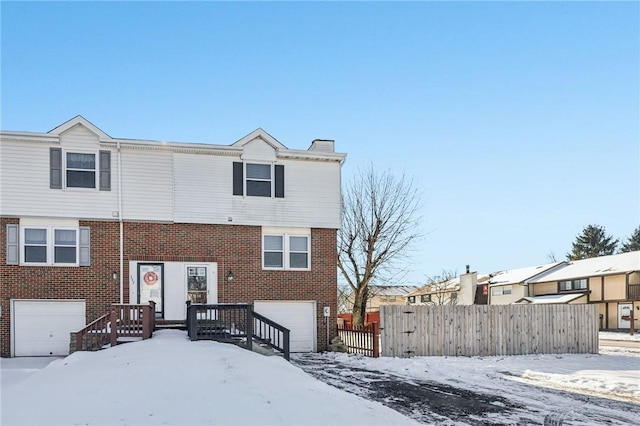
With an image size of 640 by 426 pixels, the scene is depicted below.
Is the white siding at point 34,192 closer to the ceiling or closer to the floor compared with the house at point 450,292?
closer to the ceiling

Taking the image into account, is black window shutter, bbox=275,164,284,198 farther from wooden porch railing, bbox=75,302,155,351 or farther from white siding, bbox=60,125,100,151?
wooden porch railing, bbox=75,302,155,351

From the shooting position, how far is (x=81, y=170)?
1839 centimetres

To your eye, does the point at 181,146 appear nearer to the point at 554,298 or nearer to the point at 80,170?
the point at 80,170

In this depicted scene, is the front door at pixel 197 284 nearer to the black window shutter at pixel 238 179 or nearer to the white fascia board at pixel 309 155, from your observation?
the black window shutter at pixel 238 179

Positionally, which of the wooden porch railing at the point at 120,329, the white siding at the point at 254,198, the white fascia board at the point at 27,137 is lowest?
the wooden porch railing at the point at 120,329

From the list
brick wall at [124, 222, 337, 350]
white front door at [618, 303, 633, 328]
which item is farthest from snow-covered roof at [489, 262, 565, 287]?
→ brick wall at [124, 222, 337, 350]

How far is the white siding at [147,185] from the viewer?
732 inches

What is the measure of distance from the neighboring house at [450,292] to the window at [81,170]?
77.7ft

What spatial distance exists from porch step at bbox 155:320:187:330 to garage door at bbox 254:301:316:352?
2.72 m

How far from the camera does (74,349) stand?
49.3 ft

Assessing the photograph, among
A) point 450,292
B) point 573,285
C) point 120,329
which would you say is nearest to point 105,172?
point 120,329

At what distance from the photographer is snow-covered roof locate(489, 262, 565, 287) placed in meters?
50.2

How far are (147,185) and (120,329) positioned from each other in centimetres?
572

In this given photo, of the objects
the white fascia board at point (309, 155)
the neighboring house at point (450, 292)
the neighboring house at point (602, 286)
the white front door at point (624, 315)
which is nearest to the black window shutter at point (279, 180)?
the white fascia board at point (309, 155)
